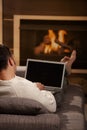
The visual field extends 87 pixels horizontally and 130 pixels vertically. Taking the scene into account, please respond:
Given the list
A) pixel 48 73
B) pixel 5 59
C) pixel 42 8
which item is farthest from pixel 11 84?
pixel 42 8

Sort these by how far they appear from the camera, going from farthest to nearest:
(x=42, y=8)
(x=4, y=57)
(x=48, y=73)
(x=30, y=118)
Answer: (x=42, y=8) → (x=48, y=73) → (x=4, y=57) → (x=30, y=118)

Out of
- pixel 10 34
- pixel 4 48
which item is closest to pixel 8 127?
pixel 4 48

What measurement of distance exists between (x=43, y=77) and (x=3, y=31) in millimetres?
1944

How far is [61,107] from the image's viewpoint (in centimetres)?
229

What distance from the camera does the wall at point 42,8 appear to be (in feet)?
14.4

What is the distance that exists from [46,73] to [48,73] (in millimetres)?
18

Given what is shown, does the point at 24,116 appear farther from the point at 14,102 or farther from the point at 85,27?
the point at 85,27

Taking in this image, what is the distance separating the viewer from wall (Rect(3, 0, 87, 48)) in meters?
4.40

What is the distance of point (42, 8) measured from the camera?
444cm

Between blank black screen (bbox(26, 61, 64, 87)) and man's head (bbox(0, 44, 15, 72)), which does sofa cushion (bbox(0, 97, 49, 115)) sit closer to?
man's head (bbox(0, 44, 15, 72))

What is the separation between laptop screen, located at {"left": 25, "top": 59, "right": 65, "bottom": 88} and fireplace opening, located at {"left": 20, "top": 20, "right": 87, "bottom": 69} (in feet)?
5.73

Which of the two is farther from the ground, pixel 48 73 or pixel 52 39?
pixel 48 73

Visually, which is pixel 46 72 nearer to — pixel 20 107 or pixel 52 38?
pixel 20 107

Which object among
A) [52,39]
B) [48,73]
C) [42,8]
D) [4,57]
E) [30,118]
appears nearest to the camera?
[30,118]
